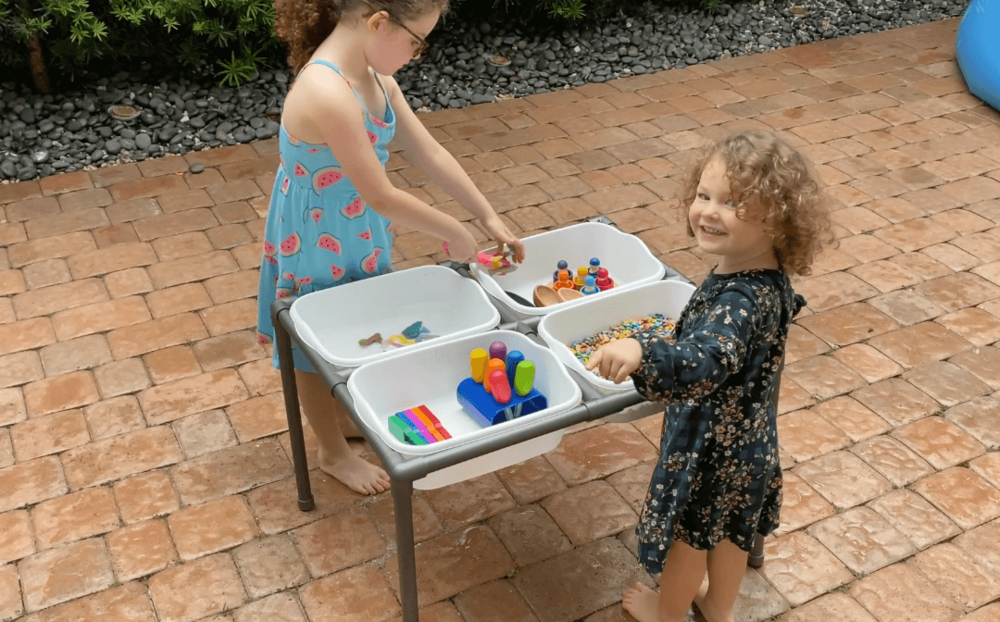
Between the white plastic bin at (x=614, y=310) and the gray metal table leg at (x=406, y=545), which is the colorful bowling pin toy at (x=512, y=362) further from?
the gray metal table leg at (x=406, y=545)

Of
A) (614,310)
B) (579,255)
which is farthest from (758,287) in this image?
(579,255)

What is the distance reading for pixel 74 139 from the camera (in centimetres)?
482

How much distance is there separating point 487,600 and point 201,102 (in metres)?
3.48

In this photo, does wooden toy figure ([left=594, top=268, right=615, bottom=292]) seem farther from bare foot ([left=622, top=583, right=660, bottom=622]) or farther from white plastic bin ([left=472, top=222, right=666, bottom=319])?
bare foot ([left=622, top=583, right=660, bottom=622])

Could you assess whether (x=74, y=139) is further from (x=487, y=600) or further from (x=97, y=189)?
(x=487, y=600)

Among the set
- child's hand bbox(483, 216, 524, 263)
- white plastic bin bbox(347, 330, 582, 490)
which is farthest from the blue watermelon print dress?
white plastic bin bbox(347, 330, 582, 490)

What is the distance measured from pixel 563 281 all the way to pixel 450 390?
0.49m

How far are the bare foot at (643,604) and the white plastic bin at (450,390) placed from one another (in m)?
0.55

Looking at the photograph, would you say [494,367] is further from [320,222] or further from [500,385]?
[320,222]

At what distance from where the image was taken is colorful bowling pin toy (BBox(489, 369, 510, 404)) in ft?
→ 7.24

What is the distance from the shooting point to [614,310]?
95.5 inches

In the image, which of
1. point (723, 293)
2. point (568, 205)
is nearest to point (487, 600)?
point (723, 293)

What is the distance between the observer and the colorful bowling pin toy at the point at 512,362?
2240 millimetres

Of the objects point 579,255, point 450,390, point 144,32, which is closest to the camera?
point 450,390
